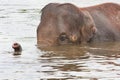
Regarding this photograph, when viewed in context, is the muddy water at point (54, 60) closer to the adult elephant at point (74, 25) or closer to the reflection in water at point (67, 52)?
the reflection in water at point (67, 52)

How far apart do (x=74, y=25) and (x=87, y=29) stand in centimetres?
38

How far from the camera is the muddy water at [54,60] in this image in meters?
8.98

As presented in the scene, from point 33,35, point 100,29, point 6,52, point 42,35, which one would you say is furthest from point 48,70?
point 33,35

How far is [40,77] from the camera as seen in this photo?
880 cm

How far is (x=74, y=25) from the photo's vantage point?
13.0m

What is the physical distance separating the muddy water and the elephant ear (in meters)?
0.33

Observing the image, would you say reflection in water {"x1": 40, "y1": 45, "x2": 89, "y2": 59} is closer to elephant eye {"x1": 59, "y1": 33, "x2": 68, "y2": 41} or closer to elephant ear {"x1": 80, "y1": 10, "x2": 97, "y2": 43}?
elephant eye {"x1": 59, "y1": 33, "x2": 68, "y2": 41}

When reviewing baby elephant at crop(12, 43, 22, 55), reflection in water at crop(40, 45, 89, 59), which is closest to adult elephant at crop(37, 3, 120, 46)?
reflection in water at crop(40, 45, 89, 59)

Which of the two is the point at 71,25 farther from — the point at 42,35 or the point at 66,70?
the point at 66,70

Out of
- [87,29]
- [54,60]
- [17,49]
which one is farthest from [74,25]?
[54,60]

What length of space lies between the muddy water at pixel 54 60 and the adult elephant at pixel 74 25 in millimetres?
300

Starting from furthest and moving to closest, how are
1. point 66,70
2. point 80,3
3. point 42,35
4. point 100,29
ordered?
point 80,3 → point 100,29 → point 42,35 → point 66,70

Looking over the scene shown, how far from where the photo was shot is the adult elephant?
12.7 metres

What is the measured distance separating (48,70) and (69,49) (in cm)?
284
